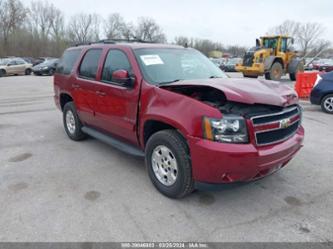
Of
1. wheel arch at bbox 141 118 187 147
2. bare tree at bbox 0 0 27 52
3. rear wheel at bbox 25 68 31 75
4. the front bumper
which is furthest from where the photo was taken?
bare tree at bbox 0 0 27 52

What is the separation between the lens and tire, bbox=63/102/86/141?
526 cm

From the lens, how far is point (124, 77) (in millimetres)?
3434

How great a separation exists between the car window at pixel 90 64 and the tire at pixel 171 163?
190cm

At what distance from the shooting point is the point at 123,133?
3977 mm

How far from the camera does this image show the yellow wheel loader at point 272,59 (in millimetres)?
17281

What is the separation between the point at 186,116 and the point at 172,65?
1303mm

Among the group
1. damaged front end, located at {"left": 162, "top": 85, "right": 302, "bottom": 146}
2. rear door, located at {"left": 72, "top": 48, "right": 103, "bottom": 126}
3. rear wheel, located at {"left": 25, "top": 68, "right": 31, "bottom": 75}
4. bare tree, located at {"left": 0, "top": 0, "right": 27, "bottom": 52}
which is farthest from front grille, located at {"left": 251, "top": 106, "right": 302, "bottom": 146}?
bare tree, located at {"left": 0, "top": 0, "right": 27, "bottom": 52}

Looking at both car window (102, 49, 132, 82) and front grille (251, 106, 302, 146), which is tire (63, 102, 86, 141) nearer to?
car window (102, 49, 132, 82)

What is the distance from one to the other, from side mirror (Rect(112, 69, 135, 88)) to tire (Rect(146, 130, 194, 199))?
81cm

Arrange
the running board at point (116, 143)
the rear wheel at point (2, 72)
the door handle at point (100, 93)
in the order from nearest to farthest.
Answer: the running board at point (116, 143)
the door handle at point (100, 93)
the rear wheel at point (2, 72)

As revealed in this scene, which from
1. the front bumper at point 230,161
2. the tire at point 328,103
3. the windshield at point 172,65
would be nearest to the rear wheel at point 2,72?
the windshield at point 172,65

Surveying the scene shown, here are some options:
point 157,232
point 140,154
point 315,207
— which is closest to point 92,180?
point 140,154

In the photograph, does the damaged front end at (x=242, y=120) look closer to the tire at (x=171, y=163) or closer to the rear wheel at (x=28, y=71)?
the tire at (x=171, y=163)

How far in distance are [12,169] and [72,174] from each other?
3.26 ft
